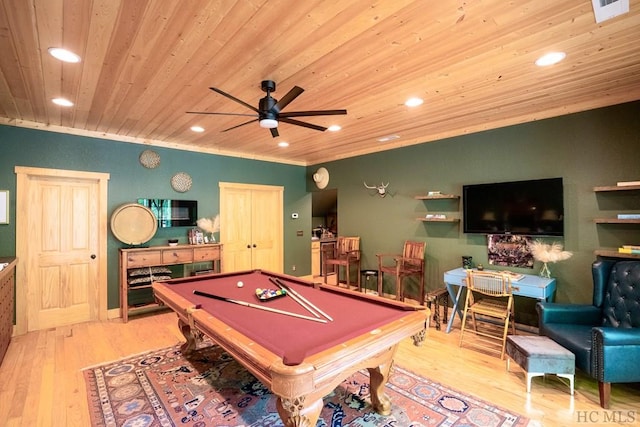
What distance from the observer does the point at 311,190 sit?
6.66 meters

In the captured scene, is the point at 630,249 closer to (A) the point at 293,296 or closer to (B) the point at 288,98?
(A) the point at 293,296

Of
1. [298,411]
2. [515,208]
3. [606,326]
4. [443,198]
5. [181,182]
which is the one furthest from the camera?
[181,182]

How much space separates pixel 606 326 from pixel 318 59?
3420 millimetres

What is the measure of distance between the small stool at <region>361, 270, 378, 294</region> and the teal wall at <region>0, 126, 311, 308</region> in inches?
65.9

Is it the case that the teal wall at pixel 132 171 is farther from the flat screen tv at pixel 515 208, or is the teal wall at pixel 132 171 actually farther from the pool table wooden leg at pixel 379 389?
the pool table wooden leg at pixel 379 389

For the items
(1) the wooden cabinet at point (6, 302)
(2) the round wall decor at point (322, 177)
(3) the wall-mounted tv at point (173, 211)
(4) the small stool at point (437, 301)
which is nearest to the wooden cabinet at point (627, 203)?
(4) the small stool at point (437, 301)

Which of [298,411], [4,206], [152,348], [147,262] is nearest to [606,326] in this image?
[298,411]

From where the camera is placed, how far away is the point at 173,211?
4793 mm

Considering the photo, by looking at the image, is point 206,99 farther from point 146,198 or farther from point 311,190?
point 311,190

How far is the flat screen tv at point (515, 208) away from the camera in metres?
3.44

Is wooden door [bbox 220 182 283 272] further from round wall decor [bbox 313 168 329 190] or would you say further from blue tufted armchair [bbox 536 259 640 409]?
blue tufted armchair [bbox 536 259 640 409]

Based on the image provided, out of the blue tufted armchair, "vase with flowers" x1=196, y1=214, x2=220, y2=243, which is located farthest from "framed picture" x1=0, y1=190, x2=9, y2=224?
the blue tufted armchair

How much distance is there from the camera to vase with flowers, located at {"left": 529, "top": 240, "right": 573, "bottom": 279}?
3426mm

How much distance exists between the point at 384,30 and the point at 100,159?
14.1 ft
